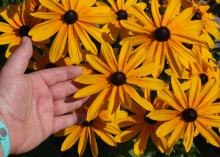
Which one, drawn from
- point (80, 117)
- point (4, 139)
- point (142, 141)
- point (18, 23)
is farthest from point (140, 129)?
point (18, 23)

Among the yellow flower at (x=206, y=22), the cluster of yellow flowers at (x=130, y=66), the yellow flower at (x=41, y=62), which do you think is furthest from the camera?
the yellow flower at (x=206, y=22)

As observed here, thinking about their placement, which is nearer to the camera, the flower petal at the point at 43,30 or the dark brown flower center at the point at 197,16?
the flower petal at the point at 43,30

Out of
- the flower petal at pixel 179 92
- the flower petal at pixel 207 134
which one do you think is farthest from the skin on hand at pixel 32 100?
the flower petal at pixel 207 134

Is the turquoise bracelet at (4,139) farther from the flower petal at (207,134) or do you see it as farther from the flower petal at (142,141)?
the flower petal at (207,134)

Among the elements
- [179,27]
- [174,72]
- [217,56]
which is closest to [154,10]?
[179,27]

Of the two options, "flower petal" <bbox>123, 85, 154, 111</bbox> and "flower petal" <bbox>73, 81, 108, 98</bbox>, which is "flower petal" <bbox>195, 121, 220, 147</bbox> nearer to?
"flower petal" <bbox>123, 85, 154, 111</bbox>

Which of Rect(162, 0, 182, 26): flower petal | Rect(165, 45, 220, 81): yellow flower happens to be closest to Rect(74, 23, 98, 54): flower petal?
Rect(162, 0, 182, 26): flower petal

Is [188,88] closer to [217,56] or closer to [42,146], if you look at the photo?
[42,146]
